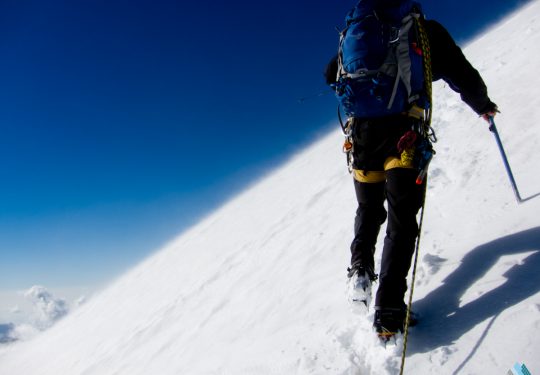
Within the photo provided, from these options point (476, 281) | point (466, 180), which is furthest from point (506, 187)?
point (476, 281)

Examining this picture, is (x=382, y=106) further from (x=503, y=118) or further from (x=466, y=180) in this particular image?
(x=503, y=118)

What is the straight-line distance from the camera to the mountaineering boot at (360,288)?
3098 mm

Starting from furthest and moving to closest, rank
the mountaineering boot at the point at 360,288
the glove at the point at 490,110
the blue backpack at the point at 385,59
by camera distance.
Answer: the glove at the point at 490,110 < the mountaineering boot at the point at 360,288 < the blue backpack at the point at 385,59

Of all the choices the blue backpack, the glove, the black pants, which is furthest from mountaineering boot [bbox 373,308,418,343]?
the glove

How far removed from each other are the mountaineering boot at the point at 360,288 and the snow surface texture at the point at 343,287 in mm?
183

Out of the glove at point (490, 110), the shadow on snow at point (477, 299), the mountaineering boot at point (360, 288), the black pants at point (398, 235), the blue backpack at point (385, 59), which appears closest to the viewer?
the shadow on snow at point (477, 299)

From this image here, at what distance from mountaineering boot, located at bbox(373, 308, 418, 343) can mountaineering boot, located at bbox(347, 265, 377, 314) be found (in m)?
0.30

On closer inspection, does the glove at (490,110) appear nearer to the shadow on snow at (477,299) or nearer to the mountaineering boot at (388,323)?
the shadow on snow at (477,299)

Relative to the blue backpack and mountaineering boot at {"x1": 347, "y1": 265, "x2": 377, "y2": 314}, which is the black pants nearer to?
mountaineering boot at {"x1": 347, "y1": 265, "x2": 377, "y2": 314}

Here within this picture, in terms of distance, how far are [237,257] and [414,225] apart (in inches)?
215

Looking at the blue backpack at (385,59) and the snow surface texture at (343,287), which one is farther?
the blue backpack at (385,59)

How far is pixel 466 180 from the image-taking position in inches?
195

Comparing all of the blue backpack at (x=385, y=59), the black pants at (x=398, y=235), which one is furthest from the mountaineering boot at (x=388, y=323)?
the blue backpack at (x=385, y=59)

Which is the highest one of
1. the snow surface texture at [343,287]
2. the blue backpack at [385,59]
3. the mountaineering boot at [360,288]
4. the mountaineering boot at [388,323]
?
the blue backpack at [385,59]
